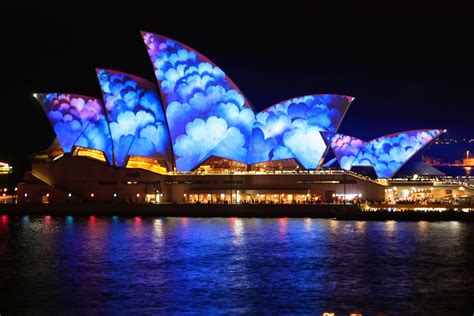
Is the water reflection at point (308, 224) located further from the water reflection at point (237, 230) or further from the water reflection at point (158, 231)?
the water reflection at point (158, 231)

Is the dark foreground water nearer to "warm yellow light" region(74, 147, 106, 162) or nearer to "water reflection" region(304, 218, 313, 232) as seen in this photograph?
"water reflection" region(304, 218, 313, 232)

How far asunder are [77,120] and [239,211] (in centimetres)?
1455

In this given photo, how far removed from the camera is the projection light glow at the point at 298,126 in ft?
173

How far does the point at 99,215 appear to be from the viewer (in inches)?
2052

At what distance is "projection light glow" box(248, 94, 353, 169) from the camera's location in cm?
5266

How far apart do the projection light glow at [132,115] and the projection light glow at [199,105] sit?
1571mm

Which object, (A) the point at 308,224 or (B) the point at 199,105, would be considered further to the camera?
(B) the point at 199,105

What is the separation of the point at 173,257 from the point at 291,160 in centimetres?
2649

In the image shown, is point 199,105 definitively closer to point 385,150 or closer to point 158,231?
point 385,150

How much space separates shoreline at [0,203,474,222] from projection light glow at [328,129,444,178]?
282 inches

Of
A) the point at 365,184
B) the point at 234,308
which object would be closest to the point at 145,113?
the point at 365,184

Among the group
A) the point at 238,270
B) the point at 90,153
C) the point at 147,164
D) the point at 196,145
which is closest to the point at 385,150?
the point at 196,145

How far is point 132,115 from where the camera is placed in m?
53.2

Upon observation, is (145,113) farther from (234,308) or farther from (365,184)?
(234,308)
